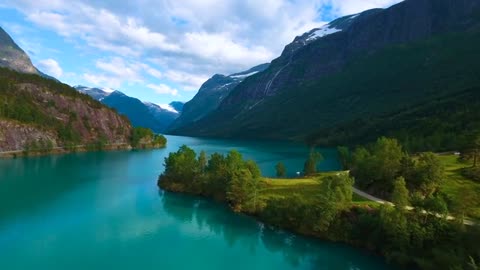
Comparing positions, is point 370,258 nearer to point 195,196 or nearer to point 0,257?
point 195,196

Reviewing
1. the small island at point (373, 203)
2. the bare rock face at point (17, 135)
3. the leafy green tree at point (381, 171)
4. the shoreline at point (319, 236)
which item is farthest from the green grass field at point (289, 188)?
the bare rock face at point (17, 135)

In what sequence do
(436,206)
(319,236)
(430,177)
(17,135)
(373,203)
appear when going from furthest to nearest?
(17,135) → (430,177) → (373,203) → (319,236) → (436,206)

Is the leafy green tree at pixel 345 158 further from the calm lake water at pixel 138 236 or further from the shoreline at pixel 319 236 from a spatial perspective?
the calm lake water at pixel 138 236

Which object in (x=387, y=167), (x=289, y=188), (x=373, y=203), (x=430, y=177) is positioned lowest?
(x=289, y=188)

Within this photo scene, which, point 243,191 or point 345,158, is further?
point 345,158

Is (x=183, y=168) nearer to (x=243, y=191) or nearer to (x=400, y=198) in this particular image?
(x=243, y=191)

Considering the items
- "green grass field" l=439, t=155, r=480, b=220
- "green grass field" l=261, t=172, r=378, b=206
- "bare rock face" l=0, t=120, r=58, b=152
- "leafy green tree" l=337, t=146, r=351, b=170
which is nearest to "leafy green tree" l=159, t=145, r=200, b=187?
"green grass field" l=261, t=172, r=378, b=206

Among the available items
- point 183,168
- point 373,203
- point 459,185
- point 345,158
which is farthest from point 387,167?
point 183,168
